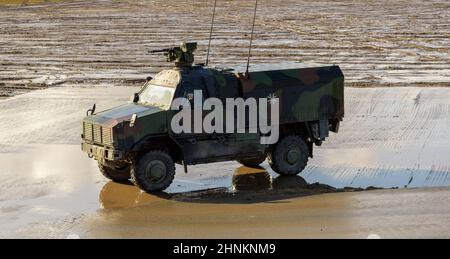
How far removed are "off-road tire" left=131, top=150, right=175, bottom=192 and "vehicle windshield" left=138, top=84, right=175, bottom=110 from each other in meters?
0.84

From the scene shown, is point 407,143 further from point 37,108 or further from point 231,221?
point 37,108

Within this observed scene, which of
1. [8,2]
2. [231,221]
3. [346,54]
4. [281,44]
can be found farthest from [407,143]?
[8,2]

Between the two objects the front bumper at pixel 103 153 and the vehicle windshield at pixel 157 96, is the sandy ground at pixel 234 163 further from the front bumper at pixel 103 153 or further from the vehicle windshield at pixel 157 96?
the vehicle windshield at pixel 157 96

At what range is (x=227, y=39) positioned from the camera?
37781mm

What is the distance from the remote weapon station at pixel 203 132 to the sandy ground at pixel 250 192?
0.44 meters

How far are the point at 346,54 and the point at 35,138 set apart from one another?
15803 mm

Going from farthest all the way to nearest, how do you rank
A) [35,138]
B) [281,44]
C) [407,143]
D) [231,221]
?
[281,44] → [35,138] → [407,143] → [231,221]

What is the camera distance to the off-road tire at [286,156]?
1616 cm

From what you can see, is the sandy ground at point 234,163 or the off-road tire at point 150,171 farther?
the off-road tire at point 150,171

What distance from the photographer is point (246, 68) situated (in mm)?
16172

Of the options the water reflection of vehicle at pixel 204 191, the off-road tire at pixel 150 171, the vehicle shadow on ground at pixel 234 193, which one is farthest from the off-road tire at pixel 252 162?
the off-road tire at pixel 150 171

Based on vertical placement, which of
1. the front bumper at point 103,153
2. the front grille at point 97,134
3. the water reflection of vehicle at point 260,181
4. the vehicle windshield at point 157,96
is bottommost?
the water reflection of vehicle at point 260,181

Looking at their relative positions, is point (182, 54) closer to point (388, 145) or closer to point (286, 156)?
point (286, 156)

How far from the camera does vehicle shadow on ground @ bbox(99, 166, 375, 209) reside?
14539 mm
